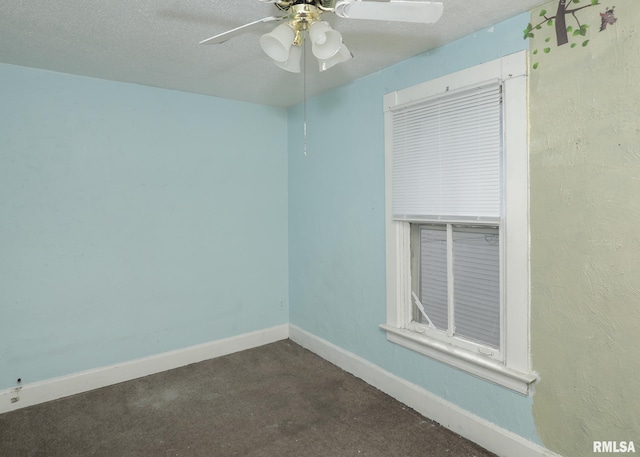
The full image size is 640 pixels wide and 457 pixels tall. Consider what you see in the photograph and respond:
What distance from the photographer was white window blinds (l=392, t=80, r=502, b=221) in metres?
1.96

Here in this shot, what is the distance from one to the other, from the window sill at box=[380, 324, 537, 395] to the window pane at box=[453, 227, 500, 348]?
14 centimetres

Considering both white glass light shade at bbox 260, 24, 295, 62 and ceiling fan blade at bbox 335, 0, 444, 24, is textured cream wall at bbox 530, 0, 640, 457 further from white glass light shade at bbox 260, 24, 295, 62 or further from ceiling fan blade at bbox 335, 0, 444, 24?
white glass light shade at bbox 260, 24, 295, 62

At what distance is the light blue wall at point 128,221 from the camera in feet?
8.10

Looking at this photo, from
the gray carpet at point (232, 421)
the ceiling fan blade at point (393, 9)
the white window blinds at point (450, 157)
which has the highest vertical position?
the ceiling fan blade at point (393, 9)

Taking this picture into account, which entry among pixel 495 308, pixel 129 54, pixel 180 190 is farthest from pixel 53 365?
pixel 495 308

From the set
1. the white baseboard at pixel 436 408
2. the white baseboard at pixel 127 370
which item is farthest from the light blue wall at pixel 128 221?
the white baseboard at pixel 436 408

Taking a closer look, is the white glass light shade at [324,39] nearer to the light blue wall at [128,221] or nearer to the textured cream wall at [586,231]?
the textured cream wall at [586,231]

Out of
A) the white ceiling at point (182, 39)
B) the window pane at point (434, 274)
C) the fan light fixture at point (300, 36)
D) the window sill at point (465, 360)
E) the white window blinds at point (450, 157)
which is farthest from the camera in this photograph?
the window pane at point (434, 274)

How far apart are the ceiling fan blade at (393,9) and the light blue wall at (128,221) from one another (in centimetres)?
216

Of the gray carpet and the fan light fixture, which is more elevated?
the fan light fixture

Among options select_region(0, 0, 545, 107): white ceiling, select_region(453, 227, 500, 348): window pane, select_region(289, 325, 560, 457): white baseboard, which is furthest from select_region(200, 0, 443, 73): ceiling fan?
select_region(289, 325, 560, 457): white baseboard

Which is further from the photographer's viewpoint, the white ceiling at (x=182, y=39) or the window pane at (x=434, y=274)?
the window pane at (x=434, y=274)

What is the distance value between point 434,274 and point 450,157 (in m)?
0.78

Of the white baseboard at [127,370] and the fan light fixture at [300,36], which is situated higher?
the fan light fixture at [300,36]
